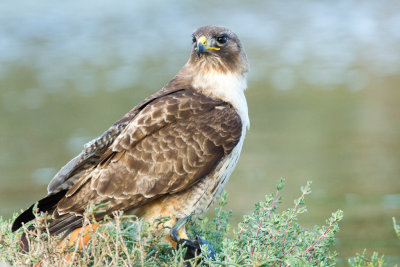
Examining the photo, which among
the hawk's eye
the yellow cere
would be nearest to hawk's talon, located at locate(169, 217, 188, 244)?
the yellow cere

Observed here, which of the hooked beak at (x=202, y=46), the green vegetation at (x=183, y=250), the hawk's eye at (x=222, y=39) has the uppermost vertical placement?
the hawk's eye at (x=222, y=39)

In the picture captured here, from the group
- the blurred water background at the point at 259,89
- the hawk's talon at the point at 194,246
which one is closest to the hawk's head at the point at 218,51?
the hawk's talon at the point at 194,246

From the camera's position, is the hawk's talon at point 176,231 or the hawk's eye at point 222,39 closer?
the hawk's talon at point 176,231

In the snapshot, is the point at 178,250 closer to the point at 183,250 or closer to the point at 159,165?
the point at 183,250

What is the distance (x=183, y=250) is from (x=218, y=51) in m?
1.92

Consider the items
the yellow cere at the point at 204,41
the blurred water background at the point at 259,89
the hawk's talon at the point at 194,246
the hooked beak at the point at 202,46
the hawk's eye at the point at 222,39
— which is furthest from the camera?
the blurred water background at the point at 259,89

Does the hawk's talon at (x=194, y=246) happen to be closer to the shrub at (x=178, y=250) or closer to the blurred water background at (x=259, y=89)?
the shrub at (x=178, y=250)

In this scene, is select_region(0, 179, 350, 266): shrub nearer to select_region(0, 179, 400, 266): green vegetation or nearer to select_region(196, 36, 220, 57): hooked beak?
select_region(0, 179, 400, 266): green vegetation

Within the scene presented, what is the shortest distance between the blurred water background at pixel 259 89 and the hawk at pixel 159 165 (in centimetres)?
349

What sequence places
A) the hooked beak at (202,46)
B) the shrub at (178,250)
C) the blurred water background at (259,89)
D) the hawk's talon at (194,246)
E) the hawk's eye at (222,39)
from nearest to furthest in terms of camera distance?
the shrub at (178,250) → the hawk's talon at (194,246) → the hooked beak at (202,46) → the hawk's eye at (222,39) → the blurred water background at (259,89)

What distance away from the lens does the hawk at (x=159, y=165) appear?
5.70m

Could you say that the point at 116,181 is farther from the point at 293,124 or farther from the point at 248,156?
the point at 293,124

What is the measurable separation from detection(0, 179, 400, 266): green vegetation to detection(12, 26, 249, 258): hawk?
269 mm

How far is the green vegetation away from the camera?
4910 millimetres
